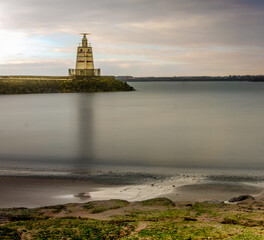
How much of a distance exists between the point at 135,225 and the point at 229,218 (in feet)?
7.02

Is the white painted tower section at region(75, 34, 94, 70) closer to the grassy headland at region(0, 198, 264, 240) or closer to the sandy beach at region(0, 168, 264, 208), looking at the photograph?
the sandy beach at region(0, 168, 264, 208)

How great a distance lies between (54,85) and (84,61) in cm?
1017

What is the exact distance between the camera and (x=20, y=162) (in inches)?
664

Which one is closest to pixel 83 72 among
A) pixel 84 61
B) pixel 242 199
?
pixel 84 61

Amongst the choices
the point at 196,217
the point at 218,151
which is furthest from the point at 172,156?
the point at 196,217

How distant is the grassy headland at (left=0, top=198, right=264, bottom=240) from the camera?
6.65 m

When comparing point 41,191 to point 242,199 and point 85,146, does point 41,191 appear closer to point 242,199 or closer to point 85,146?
point 242,199

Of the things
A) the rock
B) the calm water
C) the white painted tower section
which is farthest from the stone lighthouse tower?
the rock

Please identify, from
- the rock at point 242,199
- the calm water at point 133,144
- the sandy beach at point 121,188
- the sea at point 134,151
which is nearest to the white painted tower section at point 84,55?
the calm water at point 133,144

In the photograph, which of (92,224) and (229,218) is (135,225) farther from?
(229,218)

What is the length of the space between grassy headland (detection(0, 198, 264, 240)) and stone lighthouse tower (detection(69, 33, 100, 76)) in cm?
8464

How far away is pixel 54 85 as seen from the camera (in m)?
93.7

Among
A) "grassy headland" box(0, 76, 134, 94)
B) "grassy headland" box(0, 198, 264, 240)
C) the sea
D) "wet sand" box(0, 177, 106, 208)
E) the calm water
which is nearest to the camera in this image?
"grassy headland" box(0, 198, 264, 240)

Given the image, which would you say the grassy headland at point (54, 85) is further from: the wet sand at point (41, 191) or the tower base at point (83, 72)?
the wet sand at point (41, 191)
